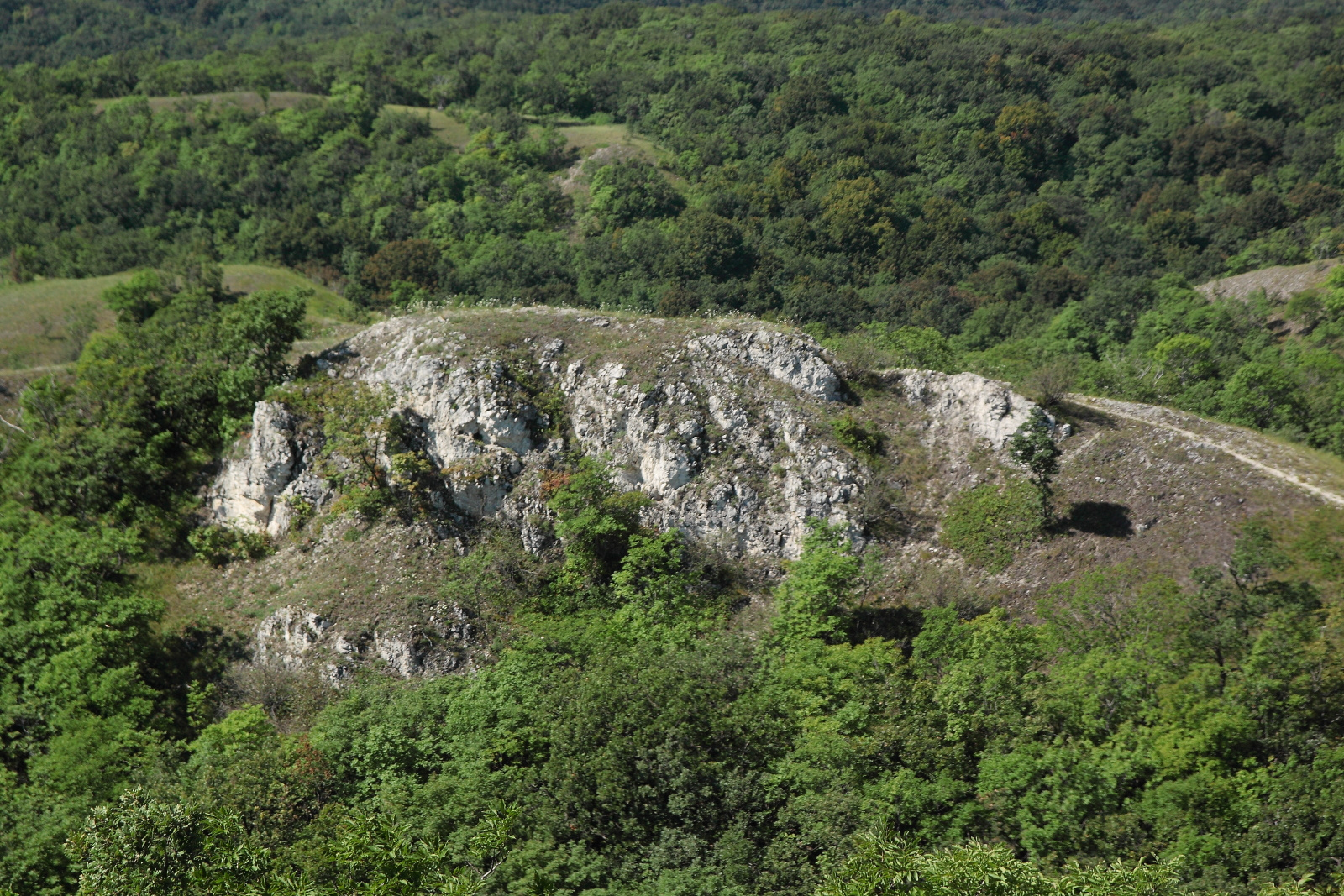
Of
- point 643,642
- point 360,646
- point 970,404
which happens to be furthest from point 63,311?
point 970,404

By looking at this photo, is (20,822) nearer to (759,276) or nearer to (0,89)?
(759,276)

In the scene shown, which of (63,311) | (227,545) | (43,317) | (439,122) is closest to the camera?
(227,545)

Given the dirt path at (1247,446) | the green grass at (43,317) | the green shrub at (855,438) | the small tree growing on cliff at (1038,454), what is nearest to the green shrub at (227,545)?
the green shrub at (855,438)

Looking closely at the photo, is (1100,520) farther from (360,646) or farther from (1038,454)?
(360,646)

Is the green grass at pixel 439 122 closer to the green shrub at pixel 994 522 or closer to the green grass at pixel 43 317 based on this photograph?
the green grass at pixel 43 317

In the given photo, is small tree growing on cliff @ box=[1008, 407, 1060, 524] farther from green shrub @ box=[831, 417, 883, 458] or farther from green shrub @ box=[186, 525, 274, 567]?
green shrub @ box=[186, 525, 274, 567]

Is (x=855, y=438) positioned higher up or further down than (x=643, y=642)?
higher up
